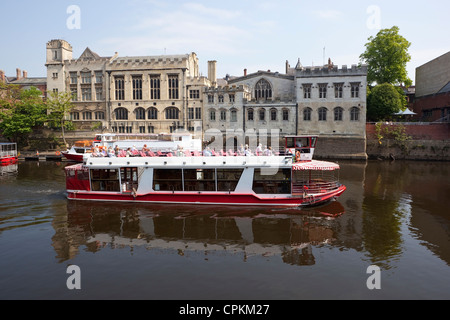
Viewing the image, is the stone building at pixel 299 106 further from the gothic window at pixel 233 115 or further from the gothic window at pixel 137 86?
the gothic window at pixel 137 86

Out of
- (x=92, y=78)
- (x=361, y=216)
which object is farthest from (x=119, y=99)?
(x=361, y=216)

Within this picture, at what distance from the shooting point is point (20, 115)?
61812 millimetres

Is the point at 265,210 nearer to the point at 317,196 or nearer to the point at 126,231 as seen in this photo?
the point at 317,196

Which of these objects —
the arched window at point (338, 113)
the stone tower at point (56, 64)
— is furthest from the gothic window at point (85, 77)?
the arched window at point (338, 113)

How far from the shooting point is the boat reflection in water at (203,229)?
56.9 ft

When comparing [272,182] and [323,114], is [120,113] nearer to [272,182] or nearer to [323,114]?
[323,114]

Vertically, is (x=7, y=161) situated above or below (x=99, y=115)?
below

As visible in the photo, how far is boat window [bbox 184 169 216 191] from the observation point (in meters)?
24.7

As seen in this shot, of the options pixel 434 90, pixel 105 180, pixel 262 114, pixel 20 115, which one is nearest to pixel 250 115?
pixel 262 114

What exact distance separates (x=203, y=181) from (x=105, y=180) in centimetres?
757

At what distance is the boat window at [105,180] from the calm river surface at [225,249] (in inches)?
50.6

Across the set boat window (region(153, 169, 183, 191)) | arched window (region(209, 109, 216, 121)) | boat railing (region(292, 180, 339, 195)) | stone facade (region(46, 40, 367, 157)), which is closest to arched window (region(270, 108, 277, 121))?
stone facade (region(46, 40, 367, 157))

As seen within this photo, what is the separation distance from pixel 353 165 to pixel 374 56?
26334 mm

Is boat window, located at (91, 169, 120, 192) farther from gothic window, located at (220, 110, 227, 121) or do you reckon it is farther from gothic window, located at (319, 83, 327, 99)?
gothic window, located at (319, 83, 327, 99)
